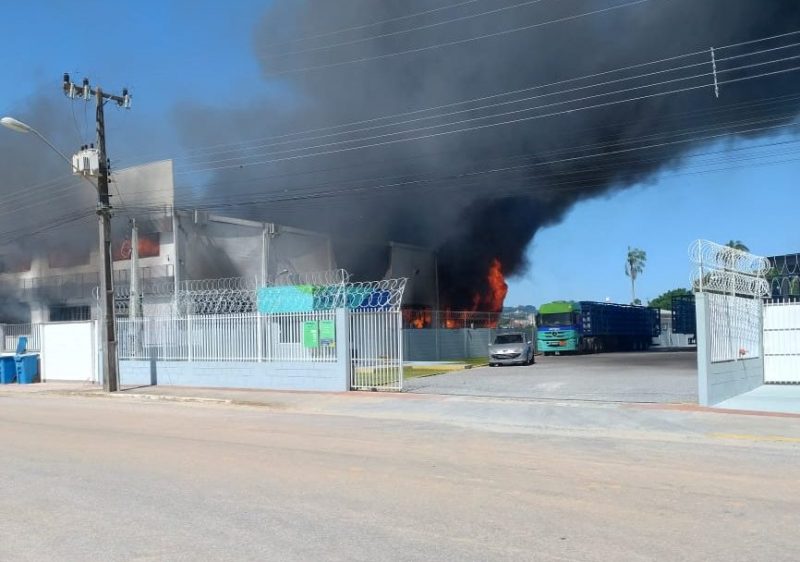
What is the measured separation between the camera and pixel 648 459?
30.6 ft

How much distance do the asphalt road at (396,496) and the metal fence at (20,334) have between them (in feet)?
53.0

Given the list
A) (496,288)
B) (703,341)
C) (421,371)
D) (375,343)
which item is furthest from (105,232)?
(496,288)

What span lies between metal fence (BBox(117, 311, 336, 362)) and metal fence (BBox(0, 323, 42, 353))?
476 centimetres

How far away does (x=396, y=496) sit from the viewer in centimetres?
705

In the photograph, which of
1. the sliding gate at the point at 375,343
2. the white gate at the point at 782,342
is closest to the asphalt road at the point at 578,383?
the sliding gate at the point at 375,343

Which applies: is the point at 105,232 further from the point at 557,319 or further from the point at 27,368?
the point at 557,319

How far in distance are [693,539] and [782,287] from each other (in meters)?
20.8

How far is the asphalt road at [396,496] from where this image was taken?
17.7 ft

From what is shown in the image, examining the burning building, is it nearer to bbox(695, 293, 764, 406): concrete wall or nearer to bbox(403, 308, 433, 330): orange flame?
bbox(403, 308, 433, 330): orange flame

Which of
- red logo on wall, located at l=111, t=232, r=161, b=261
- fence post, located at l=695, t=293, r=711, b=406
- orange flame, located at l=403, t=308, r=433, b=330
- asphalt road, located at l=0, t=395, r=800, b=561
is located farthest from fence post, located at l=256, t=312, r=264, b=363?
orange flame, located at l=403, t=308, r=433, b=330

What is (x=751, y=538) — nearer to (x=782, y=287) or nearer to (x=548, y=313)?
(x=782, y=287)

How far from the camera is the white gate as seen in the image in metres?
17.7

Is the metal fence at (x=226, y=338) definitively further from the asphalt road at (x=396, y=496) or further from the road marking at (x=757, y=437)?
the road marking at (x=757, y=437)

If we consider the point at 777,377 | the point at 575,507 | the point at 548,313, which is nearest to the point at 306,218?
the point at 548,313
